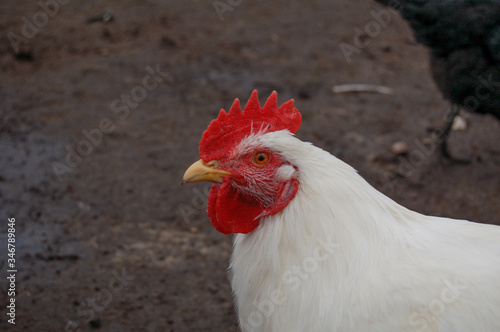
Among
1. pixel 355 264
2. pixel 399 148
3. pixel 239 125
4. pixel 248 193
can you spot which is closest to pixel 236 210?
pixel 248 193

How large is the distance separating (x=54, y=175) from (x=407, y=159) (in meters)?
3.97

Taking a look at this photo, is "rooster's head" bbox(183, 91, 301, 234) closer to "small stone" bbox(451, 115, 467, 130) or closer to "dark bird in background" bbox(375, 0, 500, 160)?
"dark bird in background" bbox(375, 0, 500, 160)

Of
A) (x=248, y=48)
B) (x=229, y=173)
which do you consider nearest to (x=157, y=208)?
(x=229, y=173)

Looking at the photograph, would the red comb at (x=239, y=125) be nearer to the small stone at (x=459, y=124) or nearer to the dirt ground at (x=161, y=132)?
the dirt ground at (x=161, y=132)

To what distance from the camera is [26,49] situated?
6.99m

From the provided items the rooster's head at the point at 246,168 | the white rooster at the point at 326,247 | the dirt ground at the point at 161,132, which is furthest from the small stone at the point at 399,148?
the rooster's head at the point at 246,168

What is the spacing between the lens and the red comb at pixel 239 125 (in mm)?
2520

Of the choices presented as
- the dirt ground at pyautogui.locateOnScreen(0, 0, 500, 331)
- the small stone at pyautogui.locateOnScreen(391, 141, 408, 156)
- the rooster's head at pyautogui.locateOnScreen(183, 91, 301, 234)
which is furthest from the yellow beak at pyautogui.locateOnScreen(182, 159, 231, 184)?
the small stone at pyautogui.locateOnScreen(391, 141, 408, 156)

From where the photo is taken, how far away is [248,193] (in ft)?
8.18

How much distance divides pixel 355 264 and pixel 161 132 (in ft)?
13.1

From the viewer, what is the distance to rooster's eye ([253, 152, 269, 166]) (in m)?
2.43

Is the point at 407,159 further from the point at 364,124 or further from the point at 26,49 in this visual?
the point at 26,49

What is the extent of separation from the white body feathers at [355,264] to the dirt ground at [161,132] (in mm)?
1680

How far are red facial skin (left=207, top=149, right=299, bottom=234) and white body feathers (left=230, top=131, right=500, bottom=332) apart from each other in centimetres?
5
